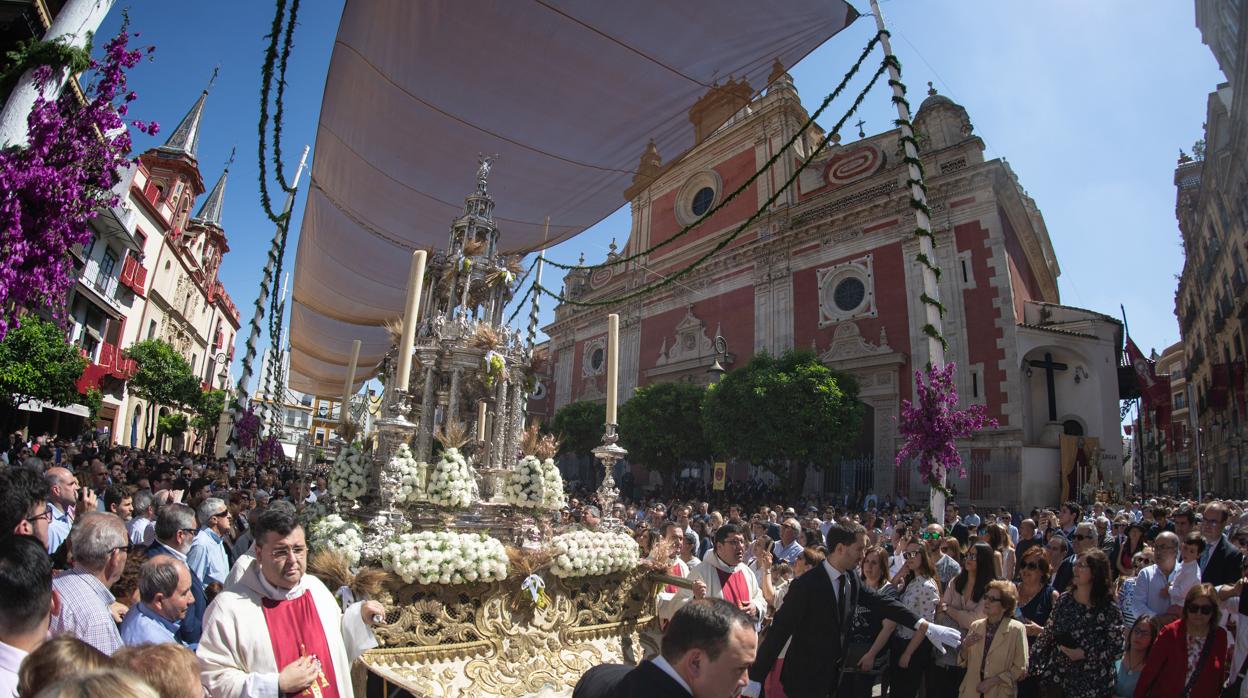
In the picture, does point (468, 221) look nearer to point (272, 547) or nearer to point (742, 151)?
point (272, 547)

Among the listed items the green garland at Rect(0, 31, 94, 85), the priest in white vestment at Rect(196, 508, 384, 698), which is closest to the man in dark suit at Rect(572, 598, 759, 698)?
the priest in white vestment at Rect(196, 508, 384, 698)

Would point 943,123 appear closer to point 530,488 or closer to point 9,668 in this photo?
point 530,488

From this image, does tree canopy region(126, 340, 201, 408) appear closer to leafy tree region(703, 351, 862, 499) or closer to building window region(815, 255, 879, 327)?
leafy tree region(703, 351, 862, 499)

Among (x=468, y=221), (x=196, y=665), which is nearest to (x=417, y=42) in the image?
(x=468, y=221)

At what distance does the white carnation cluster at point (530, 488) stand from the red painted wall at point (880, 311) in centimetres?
2002

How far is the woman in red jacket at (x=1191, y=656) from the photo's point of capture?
4500 millimetres

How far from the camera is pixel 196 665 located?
1.80m

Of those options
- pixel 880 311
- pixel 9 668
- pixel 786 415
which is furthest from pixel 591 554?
pixel 880 311

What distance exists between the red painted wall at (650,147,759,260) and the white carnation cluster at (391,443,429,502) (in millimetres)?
27007

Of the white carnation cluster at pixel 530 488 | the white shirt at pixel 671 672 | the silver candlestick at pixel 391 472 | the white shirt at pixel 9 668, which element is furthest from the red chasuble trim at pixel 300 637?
the white carnation cluster at pixel 530 488

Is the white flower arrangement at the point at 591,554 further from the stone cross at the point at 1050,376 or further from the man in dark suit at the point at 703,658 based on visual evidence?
the stone cross at the point at 1050,376

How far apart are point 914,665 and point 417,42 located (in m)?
6.84

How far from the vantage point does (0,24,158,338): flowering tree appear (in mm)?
4648

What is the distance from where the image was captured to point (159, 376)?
28.8 meters
